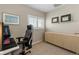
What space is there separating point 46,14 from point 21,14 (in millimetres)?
513

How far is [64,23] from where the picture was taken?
1.35 metres

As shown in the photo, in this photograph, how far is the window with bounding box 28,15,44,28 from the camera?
135 cm

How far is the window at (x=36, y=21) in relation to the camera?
53.0 inches

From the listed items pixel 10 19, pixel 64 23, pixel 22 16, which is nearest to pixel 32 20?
pixel 22 16

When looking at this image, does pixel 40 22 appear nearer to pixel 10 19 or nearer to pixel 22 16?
pixel 22 16

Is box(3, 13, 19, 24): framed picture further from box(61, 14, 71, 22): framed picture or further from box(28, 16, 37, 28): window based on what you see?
box(61, 14, 71, 22): framed picture

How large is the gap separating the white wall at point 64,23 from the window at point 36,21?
0.43ft

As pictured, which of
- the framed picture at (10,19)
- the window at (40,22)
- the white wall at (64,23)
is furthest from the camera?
the window at (40,22)

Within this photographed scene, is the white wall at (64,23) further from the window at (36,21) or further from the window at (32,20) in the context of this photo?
the window at (32,20)

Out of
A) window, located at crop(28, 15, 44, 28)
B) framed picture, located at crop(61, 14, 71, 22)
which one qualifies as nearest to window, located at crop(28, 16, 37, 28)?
window, located at crop(28, 15, 44, 28)

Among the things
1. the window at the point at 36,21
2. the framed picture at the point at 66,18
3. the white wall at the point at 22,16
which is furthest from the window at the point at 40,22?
the framed picture at the point at 66,18

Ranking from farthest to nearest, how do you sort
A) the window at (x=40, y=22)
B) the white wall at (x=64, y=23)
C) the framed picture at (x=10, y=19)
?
the window at (x=40, y=22), the white wall at (x=64, y=23), the framed picture at (x=10, y=19)

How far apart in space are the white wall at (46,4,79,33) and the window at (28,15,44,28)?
0.13 meters

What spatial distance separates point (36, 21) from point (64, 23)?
1.86 feet
